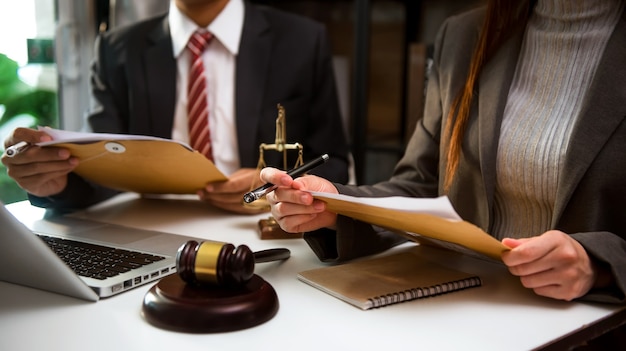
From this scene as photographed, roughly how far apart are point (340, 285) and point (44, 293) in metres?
0.39

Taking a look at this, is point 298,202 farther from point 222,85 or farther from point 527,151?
point 222,85

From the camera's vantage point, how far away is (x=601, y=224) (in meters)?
1.02

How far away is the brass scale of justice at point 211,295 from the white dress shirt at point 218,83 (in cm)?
86

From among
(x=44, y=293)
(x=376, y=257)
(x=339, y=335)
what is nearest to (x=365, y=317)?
(x=339, y=335)

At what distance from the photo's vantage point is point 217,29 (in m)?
1.66

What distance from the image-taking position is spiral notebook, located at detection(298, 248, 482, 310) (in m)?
0.85

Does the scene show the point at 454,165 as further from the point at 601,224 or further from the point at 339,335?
the point at 339,335

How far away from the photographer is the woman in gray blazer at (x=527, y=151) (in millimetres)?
Result: 875

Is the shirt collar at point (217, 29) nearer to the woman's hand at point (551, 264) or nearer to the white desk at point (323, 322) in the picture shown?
the white desk at point (323, 322)

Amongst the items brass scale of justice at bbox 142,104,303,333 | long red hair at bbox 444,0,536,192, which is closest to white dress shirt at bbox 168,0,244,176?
long red hair at bbox 444,0,536,192

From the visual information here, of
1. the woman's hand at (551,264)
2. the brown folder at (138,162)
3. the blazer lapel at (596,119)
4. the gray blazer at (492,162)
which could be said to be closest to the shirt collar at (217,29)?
the brown folder at (138,162)

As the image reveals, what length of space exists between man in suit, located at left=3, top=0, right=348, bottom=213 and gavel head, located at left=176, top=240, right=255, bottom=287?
0.81 meters

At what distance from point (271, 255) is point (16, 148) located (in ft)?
1.69

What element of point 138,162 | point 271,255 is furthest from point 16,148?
point 271,255
